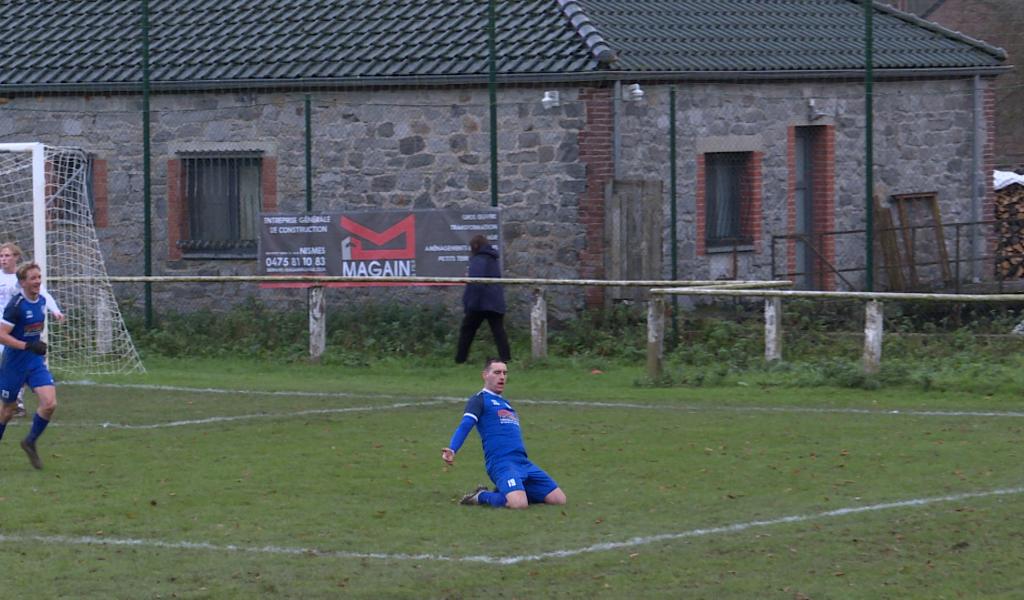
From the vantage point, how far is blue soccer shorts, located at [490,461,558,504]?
11992 mm

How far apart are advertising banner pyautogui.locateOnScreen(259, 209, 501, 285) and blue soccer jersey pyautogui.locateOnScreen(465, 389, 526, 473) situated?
10697mm

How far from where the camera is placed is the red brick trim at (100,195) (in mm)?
26750

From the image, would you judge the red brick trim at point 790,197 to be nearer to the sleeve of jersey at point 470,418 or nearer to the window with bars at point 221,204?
the window with bars at point 221,204

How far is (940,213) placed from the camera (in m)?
27.9

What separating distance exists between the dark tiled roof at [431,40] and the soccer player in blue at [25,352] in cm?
1039

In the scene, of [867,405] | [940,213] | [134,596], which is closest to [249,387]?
[867,405]

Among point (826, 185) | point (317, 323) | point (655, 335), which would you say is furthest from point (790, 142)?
point (317, 323)

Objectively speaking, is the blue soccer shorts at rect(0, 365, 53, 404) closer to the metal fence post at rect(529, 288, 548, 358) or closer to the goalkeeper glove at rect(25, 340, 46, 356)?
the goalkeeper glove at rect(25, 340, 46, 356)

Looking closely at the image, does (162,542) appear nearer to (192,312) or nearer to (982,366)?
(982,366)

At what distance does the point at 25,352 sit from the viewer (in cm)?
1438

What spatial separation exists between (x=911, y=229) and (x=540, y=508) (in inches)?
639

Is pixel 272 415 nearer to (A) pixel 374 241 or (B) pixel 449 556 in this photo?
(A) pixel 374 241

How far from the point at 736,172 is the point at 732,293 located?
645 centimetres

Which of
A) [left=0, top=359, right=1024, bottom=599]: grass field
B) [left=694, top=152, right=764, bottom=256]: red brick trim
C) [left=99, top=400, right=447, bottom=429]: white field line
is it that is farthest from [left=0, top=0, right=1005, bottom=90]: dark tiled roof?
[left=99, top=400, right=447, bottom=429]: white field line
